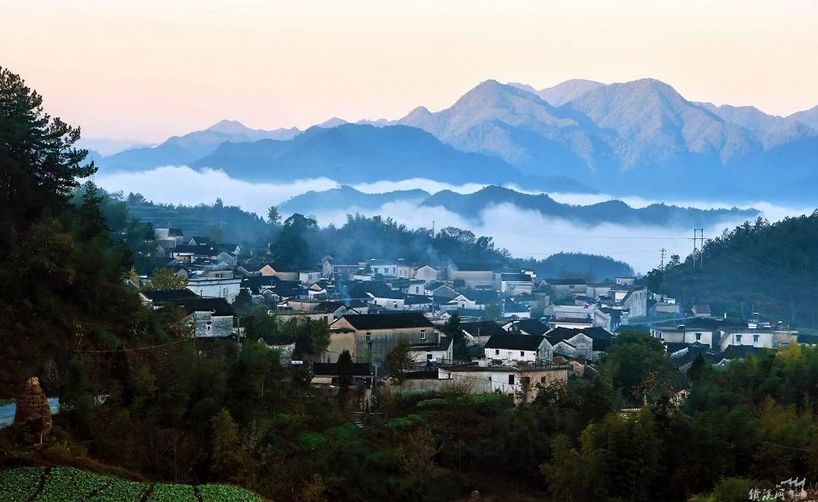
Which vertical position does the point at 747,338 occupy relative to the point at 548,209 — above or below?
below

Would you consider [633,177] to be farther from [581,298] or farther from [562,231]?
[581,298]

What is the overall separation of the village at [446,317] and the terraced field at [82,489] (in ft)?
28.1

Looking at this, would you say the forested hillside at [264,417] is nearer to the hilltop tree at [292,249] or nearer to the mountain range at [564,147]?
the hilltop tree at [292,249]

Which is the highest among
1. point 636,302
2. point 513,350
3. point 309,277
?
point 309,277

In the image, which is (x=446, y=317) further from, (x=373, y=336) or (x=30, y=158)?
(x=30, y=158)

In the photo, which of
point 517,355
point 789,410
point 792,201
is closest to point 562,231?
point 792,201

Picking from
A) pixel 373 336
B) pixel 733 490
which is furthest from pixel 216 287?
pixel 733 490

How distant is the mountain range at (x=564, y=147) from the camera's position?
14662cm

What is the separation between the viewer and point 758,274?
45.8 metres

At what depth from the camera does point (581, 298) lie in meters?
43.5

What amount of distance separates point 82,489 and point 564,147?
16215 centimetres

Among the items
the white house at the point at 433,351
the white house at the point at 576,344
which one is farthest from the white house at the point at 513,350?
the white house at the point at 433,351

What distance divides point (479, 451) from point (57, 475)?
7572 millimetres

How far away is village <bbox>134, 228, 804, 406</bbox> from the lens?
21.2 m
